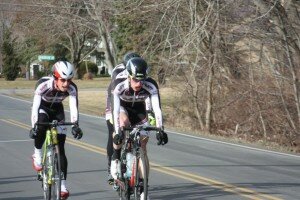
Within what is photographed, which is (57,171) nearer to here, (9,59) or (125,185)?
(125,185)

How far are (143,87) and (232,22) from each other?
12310 mm

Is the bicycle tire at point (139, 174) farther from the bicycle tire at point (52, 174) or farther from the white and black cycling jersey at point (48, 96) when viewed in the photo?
the white and black cycling jersey at point (48, 96)

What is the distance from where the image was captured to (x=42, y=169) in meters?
8.32

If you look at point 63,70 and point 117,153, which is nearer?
point 63,70

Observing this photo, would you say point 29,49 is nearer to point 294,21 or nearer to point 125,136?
point 294,21

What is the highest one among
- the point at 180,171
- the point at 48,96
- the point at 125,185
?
the point at 48,96

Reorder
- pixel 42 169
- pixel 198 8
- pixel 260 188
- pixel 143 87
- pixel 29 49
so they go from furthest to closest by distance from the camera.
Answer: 1. pixel 29 49
2. pixel 198 8
3. pixel 260 188
4. pixel 42 169
5. pixel 143 87

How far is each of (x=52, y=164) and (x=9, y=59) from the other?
6788 cm

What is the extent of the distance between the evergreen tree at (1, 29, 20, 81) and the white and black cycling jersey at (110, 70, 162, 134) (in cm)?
6590

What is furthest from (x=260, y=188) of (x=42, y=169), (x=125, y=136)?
(x=42, y=169)

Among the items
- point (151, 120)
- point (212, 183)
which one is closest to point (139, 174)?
point (151, 120)

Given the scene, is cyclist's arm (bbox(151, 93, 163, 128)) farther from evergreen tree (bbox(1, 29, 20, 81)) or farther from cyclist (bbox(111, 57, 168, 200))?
evergreen tree (bbox(1, 29, 20, 81))

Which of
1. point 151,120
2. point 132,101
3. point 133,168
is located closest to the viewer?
point 133,168

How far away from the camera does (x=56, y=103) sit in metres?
8.27
